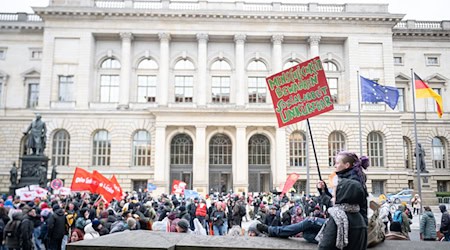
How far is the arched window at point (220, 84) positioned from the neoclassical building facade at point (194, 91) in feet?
0.36

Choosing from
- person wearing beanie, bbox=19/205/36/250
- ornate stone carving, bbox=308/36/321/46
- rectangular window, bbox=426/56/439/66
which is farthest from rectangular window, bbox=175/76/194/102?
person wearing beanie, bbox=19/205/36/250

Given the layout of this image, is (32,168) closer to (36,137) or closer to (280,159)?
(36,137)

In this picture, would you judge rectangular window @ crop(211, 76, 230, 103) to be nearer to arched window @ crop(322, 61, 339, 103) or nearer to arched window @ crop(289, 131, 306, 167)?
arched window @ crop(289, 131, 306, 167)

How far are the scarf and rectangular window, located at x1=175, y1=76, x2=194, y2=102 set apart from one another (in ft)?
115

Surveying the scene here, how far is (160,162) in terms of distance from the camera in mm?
34781

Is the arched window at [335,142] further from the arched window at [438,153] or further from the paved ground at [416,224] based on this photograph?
the arched window at [438,153]

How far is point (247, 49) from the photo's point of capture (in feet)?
128

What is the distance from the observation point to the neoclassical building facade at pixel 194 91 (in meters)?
35.6

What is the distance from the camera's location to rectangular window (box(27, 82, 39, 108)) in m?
40.0

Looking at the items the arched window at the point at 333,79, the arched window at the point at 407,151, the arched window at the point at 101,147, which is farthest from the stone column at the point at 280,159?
the arched window at the point at 101,147

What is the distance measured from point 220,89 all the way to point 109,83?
440 inches

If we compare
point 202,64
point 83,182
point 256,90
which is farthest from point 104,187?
point 256,90

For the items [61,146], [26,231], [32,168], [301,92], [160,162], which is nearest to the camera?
[301,92]

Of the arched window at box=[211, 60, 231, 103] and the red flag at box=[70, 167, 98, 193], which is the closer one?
the red flag at box=[70, 167, 98, 193]
